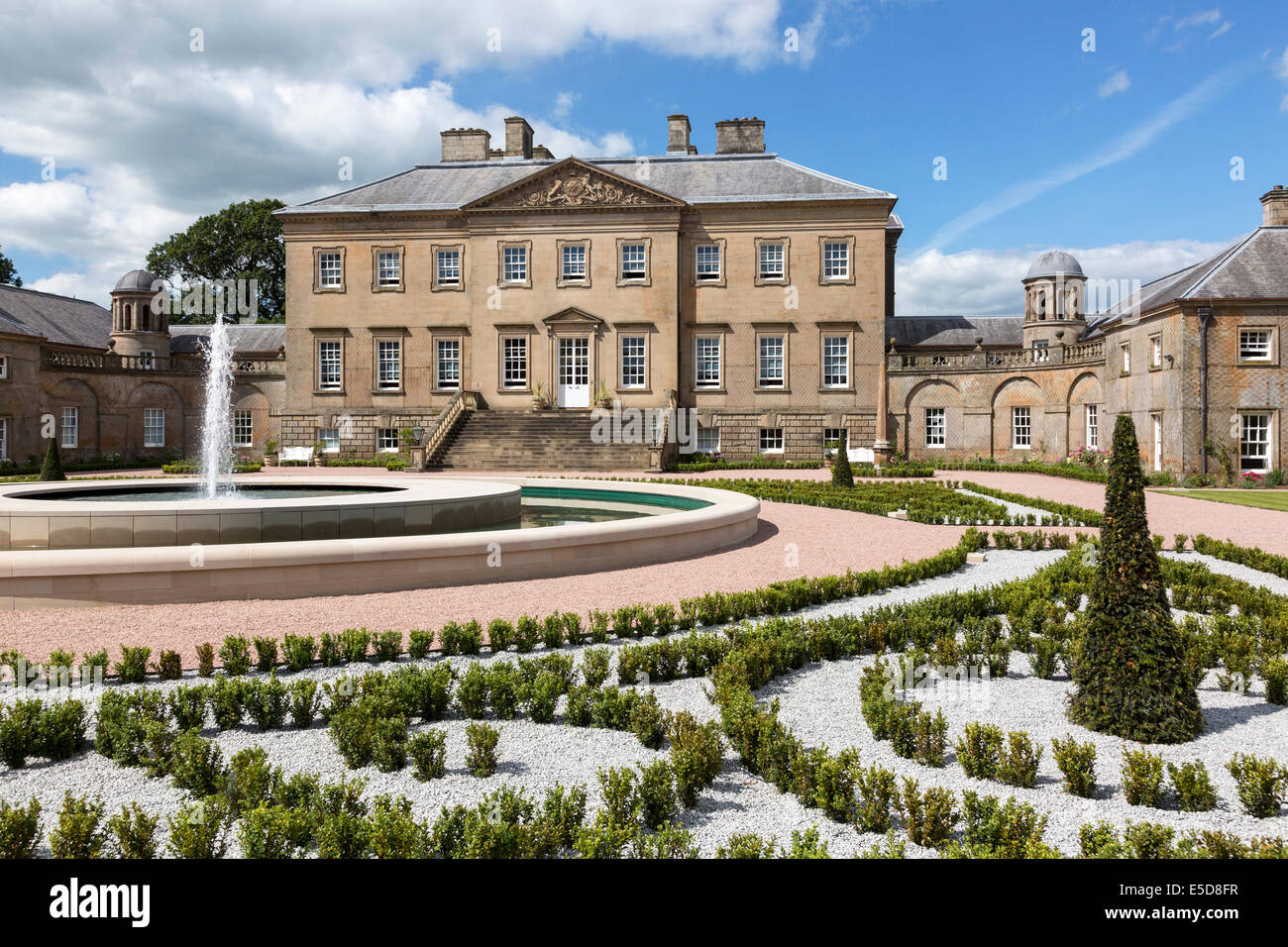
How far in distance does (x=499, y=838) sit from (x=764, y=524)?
45.4 ft

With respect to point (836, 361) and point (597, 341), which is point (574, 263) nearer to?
point (597, 341)

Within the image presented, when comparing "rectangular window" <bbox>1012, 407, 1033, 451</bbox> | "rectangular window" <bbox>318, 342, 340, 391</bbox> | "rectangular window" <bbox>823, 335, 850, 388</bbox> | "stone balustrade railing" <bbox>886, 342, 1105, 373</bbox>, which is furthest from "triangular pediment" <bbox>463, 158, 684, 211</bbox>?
"rectangular window" <bbox>1012, 407, 1033, 451</bbox>

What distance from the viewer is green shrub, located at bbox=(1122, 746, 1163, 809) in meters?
5.08

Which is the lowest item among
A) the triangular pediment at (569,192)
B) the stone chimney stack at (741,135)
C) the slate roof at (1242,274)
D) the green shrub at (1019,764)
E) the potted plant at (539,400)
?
the green shrub at (1019,764)

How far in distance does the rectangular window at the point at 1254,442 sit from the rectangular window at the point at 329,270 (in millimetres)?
39503

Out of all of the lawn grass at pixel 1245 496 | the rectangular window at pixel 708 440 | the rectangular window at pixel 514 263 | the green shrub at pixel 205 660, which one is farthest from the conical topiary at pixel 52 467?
the lawn grass at pixel 1245 496

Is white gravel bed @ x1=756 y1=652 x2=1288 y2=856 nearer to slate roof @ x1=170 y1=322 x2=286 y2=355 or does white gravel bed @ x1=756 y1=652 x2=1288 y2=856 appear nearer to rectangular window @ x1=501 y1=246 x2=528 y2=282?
rectangular window @ x1=501 y1=246 x2=528 y2=282

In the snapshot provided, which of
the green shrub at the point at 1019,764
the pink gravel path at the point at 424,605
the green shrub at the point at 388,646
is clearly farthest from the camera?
the pink gravel path at the point at 424,605

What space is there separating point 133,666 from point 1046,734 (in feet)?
25.9

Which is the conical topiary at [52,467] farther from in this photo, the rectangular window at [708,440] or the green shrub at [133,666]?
the rectangular window at [708,440]

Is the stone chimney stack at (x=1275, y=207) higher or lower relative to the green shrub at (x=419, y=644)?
higher

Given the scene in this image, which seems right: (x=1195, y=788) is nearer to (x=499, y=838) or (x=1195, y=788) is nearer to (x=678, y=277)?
(x=499, y=838)

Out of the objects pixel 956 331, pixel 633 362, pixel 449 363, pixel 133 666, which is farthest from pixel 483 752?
pixel 956 331

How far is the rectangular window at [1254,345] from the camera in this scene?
2975 cm
